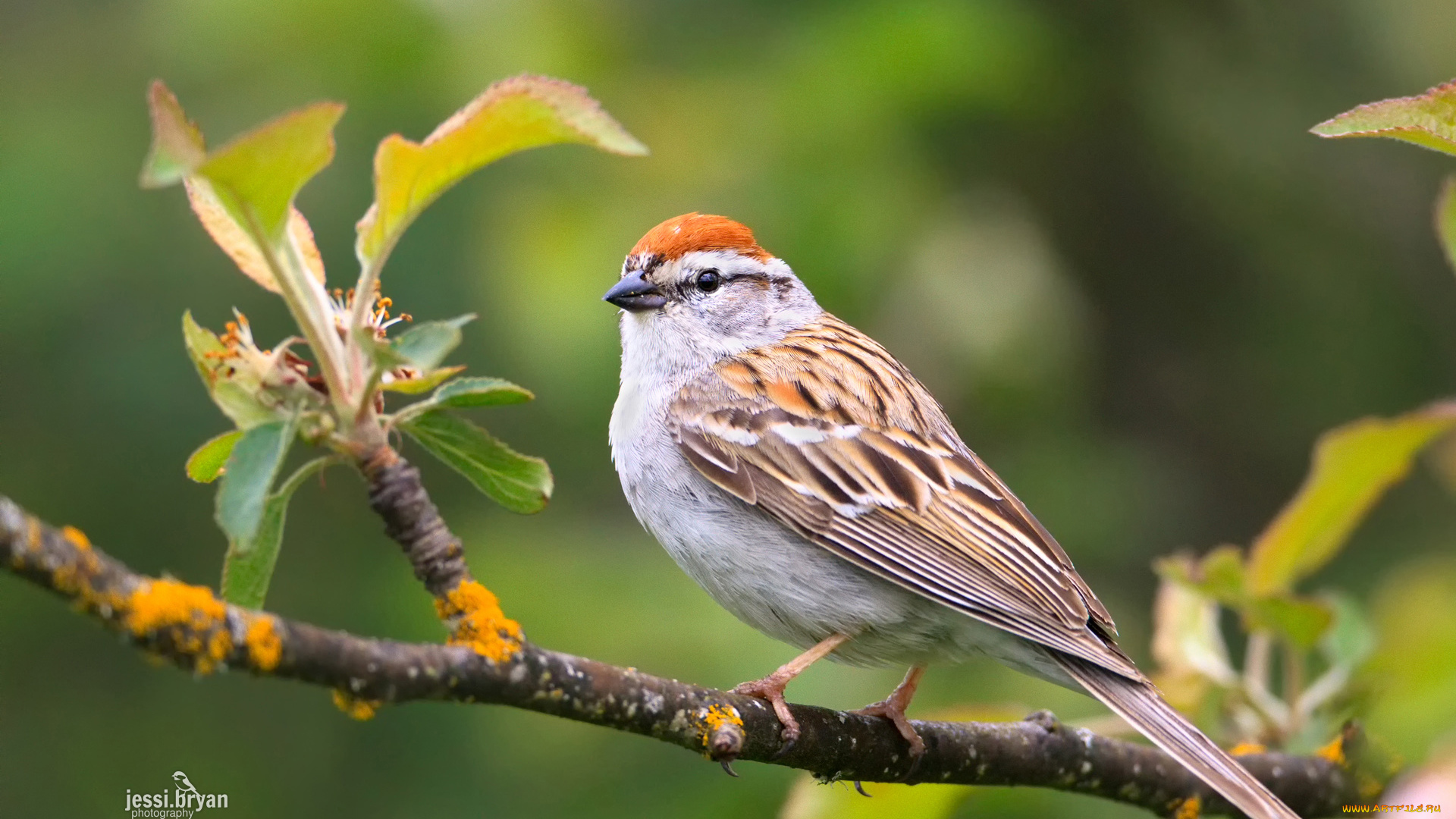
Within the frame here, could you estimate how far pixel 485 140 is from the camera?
174 cm

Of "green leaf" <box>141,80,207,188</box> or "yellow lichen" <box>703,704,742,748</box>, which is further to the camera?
"yellow lichen" <box>703,704,742,748</box>

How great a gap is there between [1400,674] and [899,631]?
3.59 ft

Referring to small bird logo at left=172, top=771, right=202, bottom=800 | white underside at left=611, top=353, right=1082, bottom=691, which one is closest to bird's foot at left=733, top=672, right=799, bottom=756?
white underside at left=611, top=353, right=1082, bottom=691

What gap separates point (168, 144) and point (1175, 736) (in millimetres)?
2086

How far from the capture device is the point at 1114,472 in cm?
516

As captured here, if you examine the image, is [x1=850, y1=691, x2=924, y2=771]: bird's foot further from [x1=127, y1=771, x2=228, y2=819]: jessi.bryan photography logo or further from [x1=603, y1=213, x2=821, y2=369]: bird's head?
[x1=127, y1=771, x2=228, y2=819]: jessi.bryan photography logo

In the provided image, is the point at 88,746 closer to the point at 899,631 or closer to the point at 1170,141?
the point at 899,631

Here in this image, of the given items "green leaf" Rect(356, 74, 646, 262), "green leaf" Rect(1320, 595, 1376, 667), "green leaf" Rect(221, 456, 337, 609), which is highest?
"green leaf" Rect(356, 74, 646, 262)

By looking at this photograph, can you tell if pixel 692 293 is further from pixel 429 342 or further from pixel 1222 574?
pixel 429 342

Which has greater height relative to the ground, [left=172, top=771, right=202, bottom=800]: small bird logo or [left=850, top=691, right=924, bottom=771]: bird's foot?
[left=172, top=771, right=202, bottom=800]: small bird logo

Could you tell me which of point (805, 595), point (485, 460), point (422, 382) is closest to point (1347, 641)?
point (805, 595)

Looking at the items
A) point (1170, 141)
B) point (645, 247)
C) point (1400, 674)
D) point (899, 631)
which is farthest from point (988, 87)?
point (1400, 674)

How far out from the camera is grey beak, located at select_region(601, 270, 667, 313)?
3764mm

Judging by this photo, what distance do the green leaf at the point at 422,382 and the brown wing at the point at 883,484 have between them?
1363 millimetres
